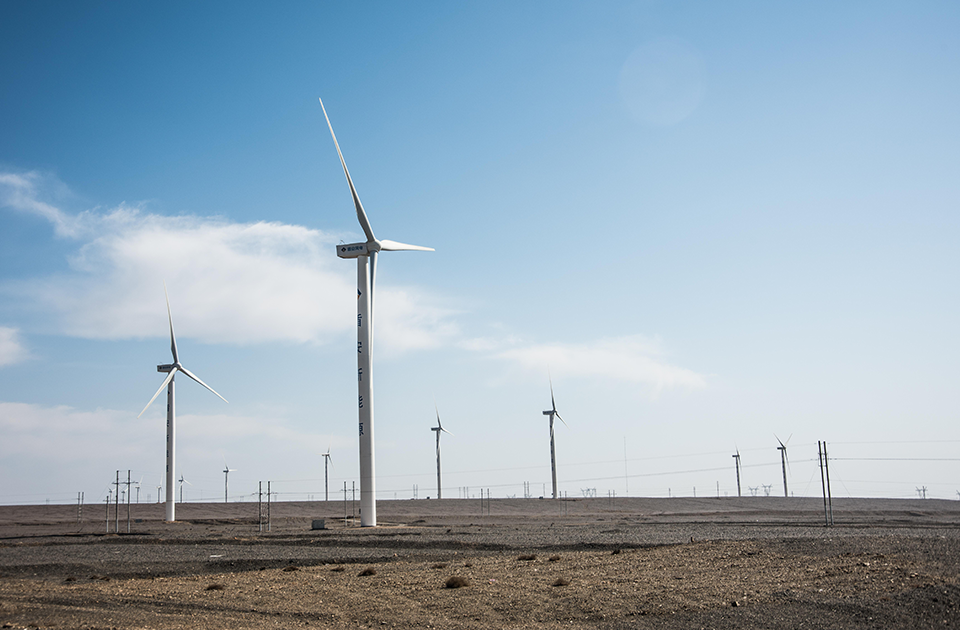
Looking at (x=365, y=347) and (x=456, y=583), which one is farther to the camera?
(x=365, y=347)

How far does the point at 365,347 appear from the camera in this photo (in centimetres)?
6341

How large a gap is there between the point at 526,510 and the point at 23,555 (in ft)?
273

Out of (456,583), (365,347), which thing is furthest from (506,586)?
(365,347)

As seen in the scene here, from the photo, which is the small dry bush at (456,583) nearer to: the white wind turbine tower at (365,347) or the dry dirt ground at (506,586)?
the dry dirt ground at (506,586)

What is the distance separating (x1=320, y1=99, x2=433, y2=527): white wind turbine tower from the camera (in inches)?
2436

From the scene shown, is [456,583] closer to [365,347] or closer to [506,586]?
[506,586]

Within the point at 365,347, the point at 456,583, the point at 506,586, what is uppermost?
the point at 365,347

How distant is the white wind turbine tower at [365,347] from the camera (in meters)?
61.9

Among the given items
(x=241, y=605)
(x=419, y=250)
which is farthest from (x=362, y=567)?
(x=419, y=250)

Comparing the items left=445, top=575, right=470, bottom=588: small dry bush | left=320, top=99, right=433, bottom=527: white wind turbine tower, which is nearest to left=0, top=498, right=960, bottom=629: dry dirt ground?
left=445, top=575, right=470, bottom=588: small dry bush

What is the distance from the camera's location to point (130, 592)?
75.2 ft

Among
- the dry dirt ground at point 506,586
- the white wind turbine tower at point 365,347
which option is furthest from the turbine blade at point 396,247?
the dry dirt ground at point 506,586

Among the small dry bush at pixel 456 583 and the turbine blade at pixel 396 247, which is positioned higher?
the turbine blade at pixel 396 247

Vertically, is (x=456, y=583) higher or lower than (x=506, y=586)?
higher
